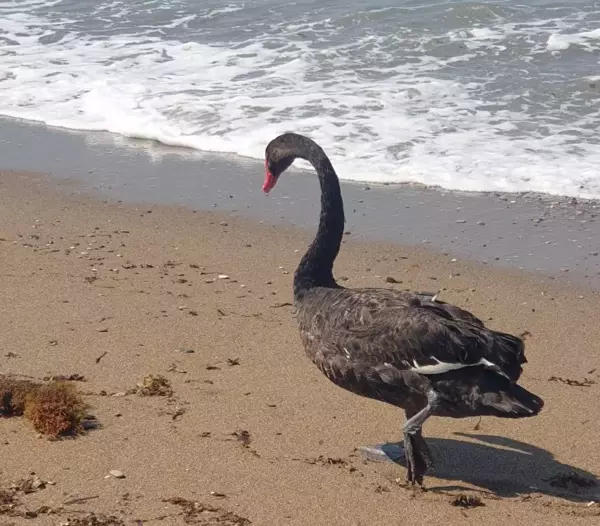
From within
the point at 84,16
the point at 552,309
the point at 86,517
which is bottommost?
the point at 552,309

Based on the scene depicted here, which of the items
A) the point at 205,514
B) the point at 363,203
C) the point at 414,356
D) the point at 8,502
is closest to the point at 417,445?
the point at 414,356

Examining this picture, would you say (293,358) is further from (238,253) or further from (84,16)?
(84,16)

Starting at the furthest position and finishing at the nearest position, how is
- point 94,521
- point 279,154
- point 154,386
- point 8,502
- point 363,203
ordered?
point 363,203 → point 279,154 → point 154,386 → point 8,502 → point 94,521

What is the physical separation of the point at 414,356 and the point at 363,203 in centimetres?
481

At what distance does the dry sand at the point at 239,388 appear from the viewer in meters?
5.16

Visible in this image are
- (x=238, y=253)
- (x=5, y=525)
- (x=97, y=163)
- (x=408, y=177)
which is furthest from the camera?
(x=97, y=163)

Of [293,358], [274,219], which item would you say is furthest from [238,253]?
[293,358]

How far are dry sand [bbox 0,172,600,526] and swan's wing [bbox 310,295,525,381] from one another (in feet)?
2.05

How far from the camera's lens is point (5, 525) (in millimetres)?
4711

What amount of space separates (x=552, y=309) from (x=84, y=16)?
516 inches

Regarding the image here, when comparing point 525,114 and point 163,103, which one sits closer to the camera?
point 525,114

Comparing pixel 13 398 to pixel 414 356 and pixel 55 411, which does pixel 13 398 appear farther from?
pixel 414 356

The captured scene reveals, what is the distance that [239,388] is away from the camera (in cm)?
640

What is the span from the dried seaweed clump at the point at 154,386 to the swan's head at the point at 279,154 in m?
1.32
